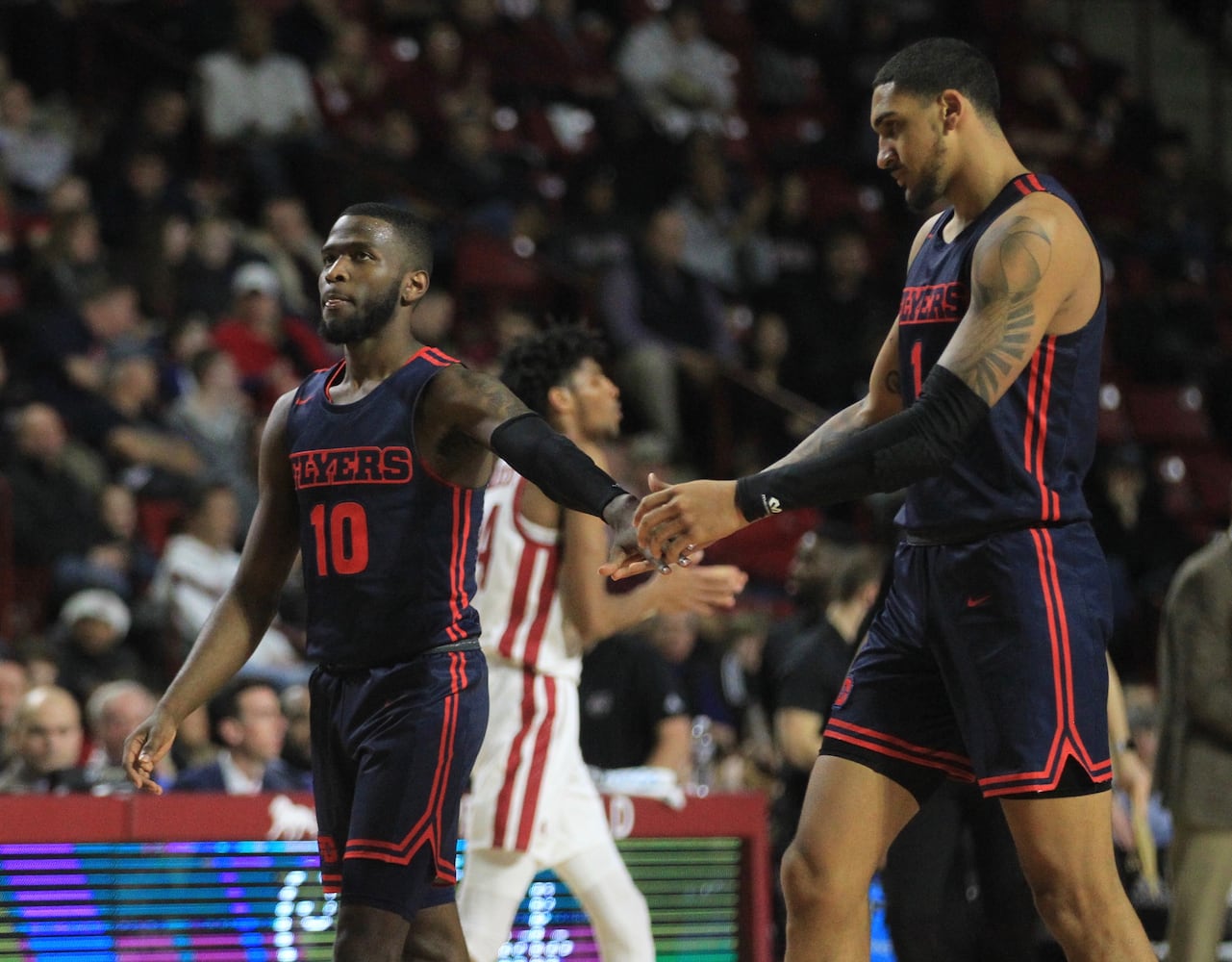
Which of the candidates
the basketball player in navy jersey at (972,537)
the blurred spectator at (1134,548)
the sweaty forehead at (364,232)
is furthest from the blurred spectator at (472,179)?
the basketball player in navy jersey at (972,537)

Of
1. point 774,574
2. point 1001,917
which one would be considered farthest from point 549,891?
point 774,574

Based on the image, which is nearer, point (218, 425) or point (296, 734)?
point (296, 734)

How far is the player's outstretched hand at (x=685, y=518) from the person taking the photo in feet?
12.8

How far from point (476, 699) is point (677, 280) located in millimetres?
Result: 9278

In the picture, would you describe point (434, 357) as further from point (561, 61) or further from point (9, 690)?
point (561, 61)

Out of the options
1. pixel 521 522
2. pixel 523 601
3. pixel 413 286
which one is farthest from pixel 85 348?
pixel 413 286

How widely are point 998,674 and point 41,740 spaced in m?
4.47

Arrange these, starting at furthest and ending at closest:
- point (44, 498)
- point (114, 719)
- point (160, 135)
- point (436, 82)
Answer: point (436, 82), point (160, 135), point (44, 498), point (114, 719)

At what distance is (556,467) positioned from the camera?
4004mm

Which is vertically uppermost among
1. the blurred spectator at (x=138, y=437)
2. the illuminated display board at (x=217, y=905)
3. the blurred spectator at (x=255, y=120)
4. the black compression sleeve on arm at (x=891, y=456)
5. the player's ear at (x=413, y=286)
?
the blurred spectator at (x=255, y=120)

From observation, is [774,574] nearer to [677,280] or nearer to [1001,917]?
[677,280]

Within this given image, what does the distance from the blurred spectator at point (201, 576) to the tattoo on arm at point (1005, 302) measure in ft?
18.9

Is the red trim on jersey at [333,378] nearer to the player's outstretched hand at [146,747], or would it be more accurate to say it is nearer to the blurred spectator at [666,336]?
the player's outstretched hand at [146,747]

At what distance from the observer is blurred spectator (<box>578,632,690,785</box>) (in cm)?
805
